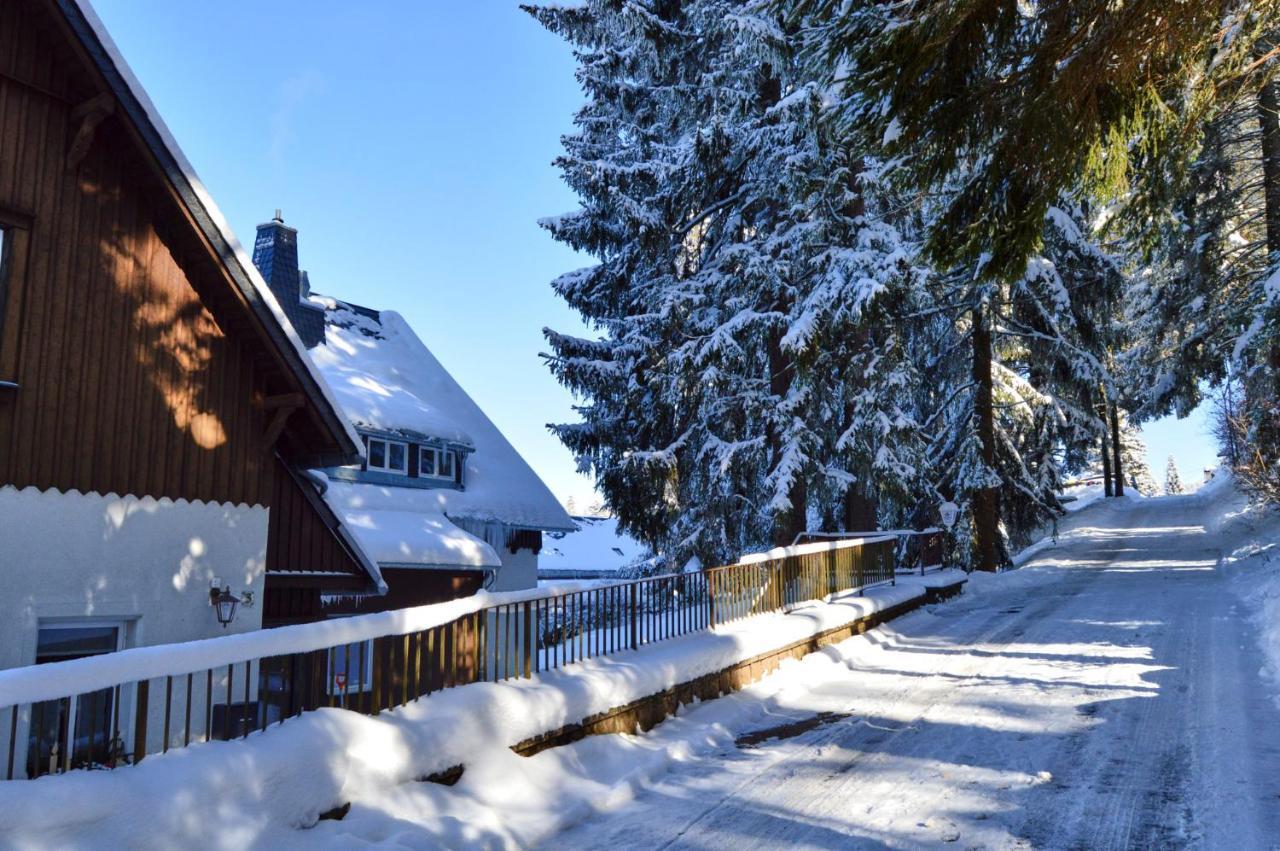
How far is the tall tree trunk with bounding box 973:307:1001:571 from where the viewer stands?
22484mm

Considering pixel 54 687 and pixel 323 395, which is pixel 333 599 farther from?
pixel 54 687

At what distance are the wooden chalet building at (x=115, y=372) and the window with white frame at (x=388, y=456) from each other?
9004mm

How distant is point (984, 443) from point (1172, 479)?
109962 millimetres

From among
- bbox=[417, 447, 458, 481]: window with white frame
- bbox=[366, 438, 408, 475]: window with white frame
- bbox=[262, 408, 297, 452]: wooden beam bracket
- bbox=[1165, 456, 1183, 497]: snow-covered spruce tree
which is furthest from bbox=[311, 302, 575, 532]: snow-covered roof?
bbox=[1165, 456, 1183, 497]: snow-covered spruce tree

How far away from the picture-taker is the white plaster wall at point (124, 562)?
6.75 meters

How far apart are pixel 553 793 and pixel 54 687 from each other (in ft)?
11.4

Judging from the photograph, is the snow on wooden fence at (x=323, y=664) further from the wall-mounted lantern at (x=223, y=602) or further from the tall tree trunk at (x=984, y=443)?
the tall tree trunk at (x=984, y=443)

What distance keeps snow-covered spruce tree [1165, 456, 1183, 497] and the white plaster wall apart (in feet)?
406

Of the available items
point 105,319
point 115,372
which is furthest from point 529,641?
point 105,319

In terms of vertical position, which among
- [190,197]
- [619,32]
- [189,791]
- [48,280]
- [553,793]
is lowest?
[553,793]

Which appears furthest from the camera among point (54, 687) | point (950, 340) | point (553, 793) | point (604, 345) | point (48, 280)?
point (950, 340)

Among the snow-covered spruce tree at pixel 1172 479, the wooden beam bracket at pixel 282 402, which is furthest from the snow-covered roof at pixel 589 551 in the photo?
the snow-covered spruce tree at pixel 1172 479

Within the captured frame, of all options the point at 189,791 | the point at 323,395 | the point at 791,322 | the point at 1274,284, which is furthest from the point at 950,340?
the point at 189,791

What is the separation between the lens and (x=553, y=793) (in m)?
6.22
